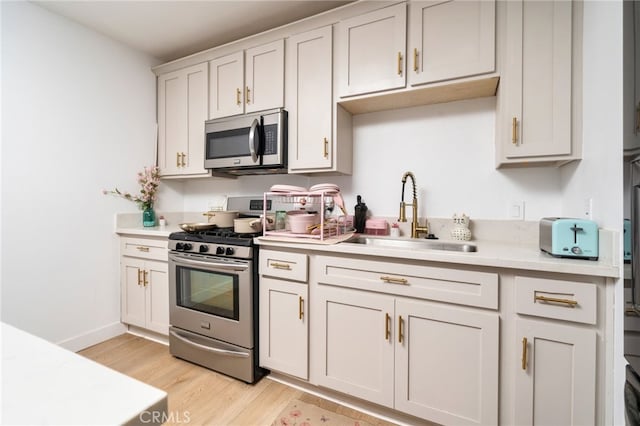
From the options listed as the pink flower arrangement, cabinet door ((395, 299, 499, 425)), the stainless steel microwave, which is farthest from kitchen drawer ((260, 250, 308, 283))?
the pink flower arrangement

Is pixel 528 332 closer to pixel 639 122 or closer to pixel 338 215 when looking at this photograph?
pixel 639 122

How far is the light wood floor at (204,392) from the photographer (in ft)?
5.37

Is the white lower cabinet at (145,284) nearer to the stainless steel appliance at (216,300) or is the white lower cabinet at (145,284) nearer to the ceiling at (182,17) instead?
the stainless steel appliance at (216,300)

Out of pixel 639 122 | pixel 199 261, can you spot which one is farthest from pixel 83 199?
pixel 639 122

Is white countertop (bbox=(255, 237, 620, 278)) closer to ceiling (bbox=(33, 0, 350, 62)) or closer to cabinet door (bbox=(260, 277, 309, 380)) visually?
cabinet door (bbox=(260, 277, 309, 380))

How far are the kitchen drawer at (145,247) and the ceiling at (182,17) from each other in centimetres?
175

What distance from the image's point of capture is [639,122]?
82 cm

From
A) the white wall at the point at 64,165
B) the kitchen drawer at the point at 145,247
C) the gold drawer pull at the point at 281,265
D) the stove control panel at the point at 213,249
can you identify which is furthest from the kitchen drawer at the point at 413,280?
the white wall at the point at 64,165

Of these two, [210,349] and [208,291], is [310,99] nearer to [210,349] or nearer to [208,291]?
[208,291]

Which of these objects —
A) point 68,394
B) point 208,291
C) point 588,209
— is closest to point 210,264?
point 208,291

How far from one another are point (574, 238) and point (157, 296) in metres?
2.74

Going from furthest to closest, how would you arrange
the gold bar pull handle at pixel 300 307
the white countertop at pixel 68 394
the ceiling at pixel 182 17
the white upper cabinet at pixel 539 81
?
the ceiling at pixel 182 17 < the gold bar pull handle at pixel 300 307 < the white upper cabinet at pixel 539 81 < the white countertop at pixel 68 394

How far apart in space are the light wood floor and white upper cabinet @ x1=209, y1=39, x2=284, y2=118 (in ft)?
6.50

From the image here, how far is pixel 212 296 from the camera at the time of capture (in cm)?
206
